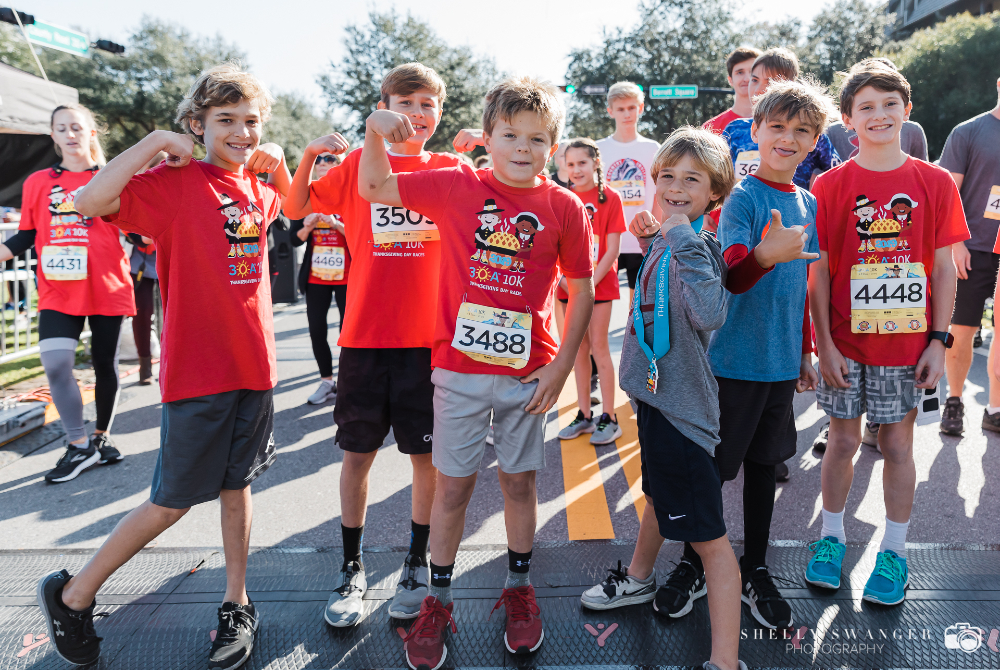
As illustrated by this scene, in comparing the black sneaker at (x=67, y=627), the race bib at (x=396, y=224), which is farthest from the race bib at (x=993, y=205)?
the black sneaker at (x=67, y=627)

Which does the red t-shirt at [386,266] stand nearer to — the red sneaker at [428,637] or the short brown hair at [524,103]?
the short brown hair at [524,103]

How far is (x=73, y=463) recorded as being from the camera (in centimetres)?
378

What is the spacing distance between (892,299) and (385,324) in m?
1.95

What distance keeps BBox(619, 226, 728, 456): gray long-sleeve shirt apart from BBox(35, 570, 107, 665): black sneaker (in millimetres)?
1993

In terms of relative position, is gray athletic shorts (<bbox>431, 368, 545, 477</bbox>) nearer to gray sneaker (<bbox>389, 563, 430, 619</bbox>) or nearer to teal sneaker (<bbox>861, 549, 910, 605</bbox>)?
gray sneaker (<bbox>389, 563, 430, 619</bbox>)

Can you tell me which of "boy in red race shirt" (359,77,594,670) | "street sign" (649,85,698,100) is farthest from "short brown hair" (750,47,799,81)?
"street sign" (649,85,698,100)

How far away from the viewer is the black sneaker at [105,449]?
154 inches

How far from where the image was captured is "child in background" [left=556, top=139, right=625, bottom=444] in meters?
4.16

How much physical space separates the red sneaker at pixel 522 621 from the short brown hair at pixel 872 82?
2.28 meters

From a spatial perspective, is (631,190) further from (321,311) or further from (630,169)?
(321,311)

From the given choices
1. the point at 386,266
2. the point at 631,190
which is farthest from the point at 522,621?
the point at 631,190

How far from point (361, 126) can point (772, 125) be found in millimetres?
29387

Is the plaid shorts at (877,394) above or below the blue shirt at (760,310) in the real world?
below

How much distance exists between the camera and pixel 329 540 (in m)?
3.00
